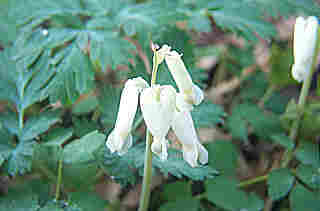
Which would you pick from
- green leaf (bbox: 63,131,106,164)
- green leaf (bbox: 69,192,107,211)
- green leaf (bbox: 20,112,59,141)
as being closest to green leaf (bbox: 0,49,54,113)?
green leaf (bbox: 20,112,59,141)

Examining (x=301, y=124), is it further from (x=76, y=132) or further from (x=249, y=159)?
(x=76, y=132)

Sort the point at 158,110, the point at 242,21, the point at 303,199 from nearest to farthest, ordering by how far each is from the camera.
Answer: the point at 158,110
the point at 303,199
the point at 242,21

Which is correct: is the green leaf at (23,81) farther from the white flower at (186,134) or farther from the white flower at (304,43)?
the white flower at (304,43)

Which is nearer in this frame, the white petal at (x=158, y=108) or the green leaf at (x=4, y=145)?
the white petal at (x=158, y=108)

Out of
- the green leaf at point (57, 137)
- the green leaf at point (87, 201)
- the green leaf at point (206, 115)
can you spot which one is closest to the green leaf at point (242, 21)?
the green leaf at point (206, 115)

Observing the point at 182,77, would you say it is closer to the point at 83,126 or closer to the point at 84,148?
the point at 84,148

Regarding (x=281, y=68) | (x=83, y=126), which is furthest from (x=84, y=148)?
(x=281, y=68)

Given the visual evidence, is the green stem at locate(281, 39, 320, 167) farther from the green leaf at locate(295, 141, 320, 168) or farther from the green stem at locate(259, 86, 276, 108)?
the green stem at locate(259, 86, 276, 108)
